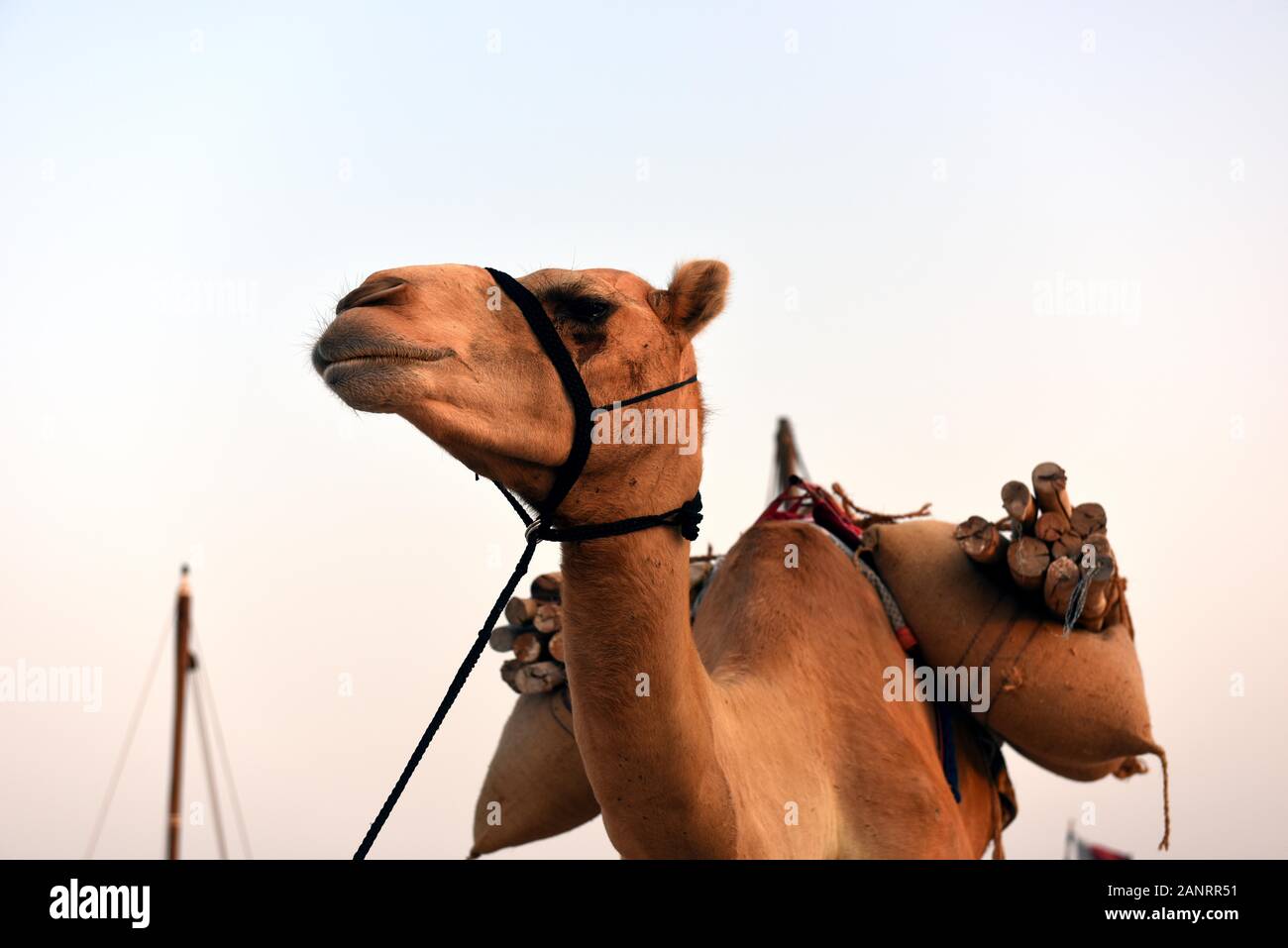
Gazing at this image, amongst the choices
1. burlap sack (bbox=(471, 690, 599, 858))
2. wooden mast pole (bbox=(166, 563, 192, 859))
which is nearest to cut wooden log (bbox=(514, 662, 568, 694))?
burlap sack (bbox=(471, 690, 599, 858))

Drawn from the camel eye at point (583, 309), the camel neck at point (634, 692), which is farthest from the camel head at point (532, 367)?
the camel neck at point (634, 692)

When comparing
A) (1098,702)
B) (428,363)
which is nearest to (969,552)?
(1098,702)

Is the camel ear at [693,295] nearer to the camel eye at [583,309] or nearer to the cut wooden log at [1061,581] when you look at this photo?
the camel eye at [583,309]

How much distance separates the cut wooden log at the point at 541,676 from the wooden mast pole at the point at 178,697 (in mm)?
14113

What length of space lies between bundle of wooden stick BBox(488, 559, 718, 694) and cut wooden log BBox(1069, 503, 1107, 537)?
1.48 meters

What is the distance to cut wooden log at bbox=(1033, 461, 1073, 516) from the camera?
5551 millimetres

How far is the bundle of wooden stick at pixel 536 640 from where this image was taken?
5965 millimetres

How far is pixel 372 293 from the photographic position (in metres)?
3.44

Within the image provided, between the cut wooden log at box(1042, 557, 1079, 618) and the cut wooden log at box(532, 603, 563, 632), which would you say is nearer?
the cut wooden log at box(1042, 557, 1079, 618)

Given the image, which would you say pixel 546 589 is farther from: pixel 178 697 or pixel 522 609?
pixel 178 697

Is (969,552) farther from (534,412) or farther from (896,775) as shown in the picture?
(534,412)

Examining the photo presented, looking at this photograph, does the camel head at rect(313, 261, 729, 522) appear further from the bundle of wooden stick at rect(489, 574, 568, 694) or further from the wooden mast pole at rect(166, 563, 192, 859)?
the wooden mast pole at rect(166, 563, 192, 859)

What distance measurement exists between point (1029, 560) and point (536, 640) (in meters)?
1.93

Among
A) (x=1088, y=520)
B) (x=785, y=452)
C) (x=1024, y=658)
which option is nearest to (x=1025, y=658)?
(x=1024, y=658)
